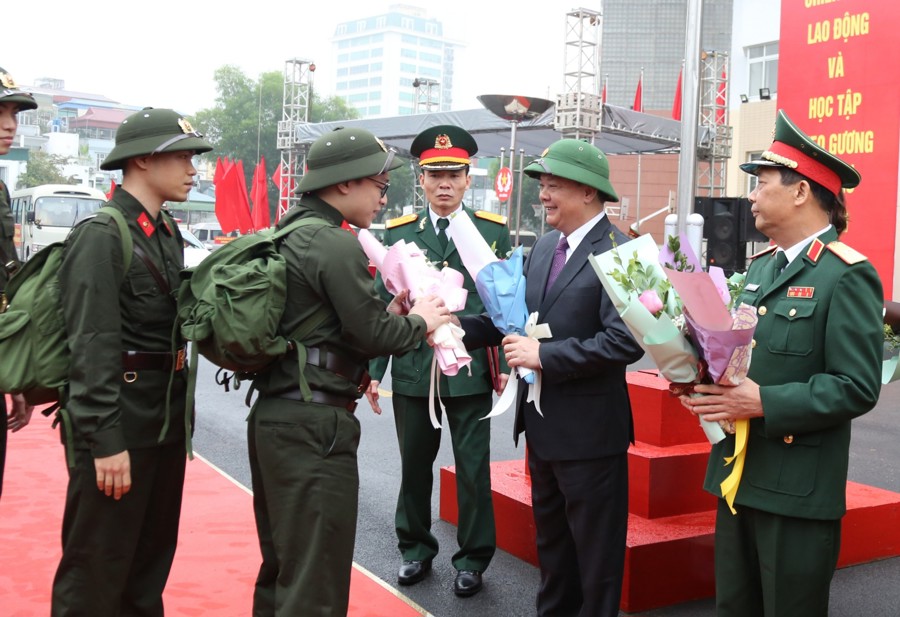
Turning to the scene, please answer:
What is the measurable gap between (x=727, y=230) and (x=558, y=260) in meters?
7.40

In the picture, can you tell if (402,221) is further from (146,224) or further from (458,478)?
(146,224)

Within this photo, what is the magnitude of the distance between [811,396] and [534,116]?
17.2 metres

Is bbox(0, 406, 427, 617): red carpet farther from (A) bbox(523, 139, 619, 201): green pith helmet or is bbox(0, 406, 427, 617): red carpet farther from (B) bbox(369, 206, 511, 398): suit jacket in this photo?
(A) bbox(523, 139, 619, 201): green pith helmet

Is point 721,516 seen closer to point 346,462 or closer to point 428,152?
point 346,462

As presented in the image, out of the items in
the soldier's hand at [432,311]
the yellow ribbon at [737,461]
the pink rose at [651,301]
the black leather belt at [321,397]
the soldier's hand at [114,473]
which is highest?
the pink rose at [651,301]

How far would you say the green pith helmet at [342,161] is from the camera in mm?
3131

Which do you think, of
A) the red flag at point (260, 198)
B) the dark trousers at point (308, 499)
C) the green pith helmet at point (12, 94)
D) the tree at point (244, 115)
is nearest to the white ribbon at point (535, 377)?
the dark trousers at point (308, 499)

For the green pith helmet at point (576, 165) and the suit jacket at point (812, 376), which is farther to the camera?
the green pith helmet at point (576, 165)

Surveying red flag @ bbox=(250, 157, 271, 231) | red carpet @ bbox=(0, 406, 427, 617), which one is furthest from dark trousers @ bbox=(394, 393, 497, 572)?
red flag @ bbox=(250, 157, 271, 231)

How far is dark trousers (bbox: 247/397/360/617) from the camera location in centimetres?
298

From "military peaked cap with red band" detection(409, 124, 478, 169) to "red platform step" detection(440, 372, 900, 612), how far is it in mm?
1501

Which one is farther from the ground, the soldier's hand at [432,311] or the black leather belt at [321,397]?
the soldier's hand at [432,311]

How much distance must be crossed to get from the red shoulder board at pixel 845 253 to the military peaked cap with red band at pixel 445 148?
225 cm

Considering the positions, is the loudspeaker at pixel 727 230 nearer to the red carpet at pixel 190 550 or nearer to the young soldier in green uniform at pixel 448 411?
the young soldier in green uniform at pixel 448 411
